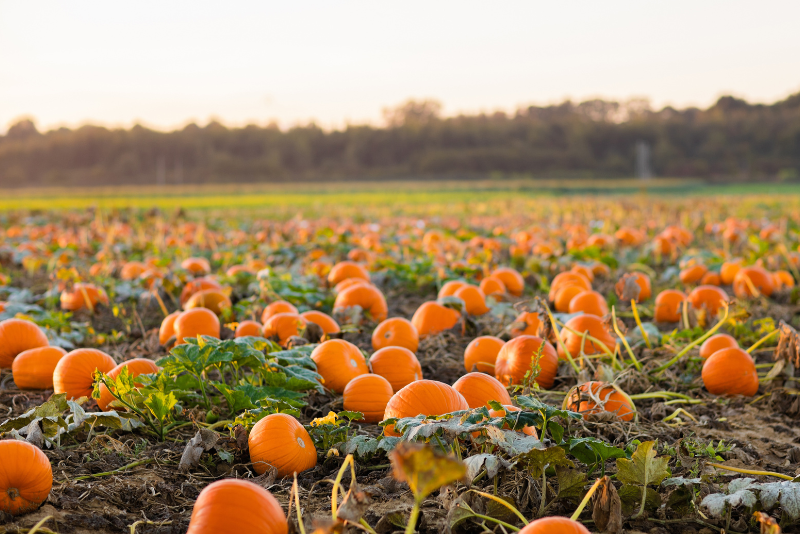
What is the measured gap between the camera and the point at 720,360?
3281 millimetres

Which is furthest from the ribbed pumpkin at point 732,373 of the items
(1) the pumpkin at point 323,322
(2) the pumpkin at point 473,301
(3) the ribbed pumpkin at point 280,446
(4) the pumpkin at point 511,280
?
(4) the pumpkin at point 511,280

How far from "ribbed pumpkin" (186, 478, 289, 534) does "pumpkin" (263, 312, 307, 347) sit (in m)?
1.87

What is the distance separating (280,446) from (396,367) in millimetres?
954

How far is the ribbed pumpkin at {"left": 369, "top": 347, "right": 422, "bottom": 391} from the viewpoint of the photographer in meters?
3.06

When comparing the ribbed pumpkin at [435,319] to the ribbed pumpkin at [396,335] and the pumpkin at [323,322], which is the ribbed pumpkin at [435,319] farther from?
the pumpkin at [323,322]

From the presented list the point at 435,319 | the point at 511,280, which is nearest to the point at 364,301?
the point at 435,319

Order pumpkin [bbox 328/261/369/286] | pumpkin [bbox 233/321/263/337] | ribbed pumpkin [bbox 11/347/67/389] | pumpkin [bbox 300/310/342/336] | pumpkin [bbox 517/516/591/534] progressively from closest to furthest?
1. pumpkin [bbox 517/516/591/534]
2. ribbed pumpkin [bbox 11/347/67/389]
3. pumpkin [bbox 233/321/263/337]
4. pumpkin [bbox 300/310/342/336]
5. pumpkin [bbox 328/261/369/286]

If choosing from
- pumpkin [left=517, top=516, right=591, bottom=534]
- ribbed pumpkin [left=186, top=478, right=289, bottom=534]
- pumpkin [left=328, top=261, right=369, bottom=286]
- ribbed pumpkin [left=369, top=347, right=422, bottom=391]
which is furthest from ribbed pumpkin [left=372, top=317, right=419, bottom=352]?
pumpkin [left=517, top=516, right=591, bottom=534]

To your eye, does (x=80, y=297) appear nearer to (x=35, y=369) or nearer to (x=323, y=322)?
(x=35, y=369)

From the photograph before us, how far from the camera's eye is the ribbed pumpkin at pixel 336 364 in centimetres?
302

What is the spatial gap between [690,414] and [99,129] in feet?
279

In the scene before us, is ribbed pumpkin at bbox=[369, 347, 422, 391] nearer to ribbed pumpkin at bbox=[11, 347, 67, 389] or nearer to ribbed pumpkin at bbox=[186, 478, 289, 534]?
ribbed pumpkin at bbox=[186, 478, 289, 534]

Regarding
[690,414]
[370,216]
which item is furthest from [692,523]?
[370,216]

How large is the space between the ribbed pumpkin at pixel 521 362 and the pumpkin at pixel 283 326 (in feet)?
3.66
